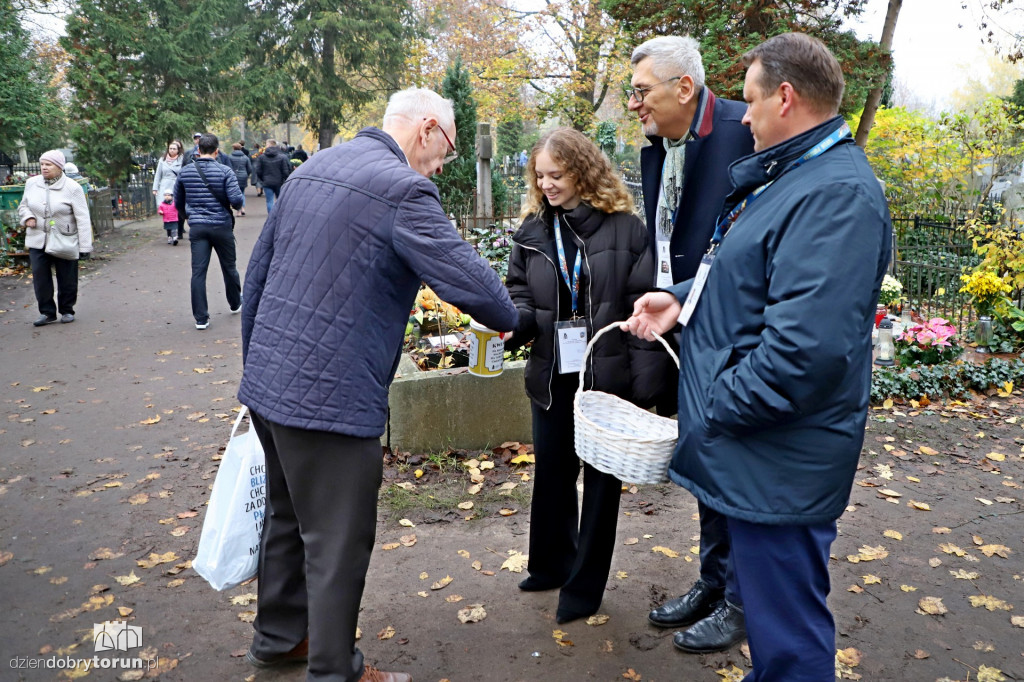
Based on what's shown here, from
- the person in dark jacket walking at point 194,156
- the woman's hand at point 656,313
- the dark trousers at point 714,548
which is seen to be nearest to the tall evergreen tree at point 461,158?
the person in dark jacket walking at point 194,156

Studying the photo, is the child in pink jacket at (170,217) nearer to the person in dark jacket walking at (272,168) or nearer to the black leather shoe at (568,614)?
the person in dark jacket walking at (272,168)

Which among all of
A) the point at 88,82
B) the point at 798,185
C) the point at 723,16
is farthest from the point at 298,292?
the point at 88,82

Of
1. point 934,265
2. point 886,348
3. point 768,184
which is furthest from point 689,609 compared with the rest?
point 934,265

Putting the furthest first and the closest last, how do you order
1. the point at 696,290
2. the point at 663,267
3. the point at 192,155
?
1. the point at 192,155
2. the point at 663,267
3. the point at 696,290

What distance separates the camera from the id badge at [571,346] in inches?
126

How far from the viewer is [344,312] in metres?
2.42

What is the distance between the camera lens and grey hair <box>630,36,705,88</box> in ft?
9.43

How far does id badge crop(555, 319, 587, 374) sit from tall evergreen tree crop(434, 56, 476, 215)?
12555 mm

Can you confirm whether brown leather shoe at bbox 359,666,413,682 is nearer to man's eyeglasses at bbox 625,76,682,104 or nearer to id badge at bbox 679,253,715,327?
id badge at bbox 679,253,715,327

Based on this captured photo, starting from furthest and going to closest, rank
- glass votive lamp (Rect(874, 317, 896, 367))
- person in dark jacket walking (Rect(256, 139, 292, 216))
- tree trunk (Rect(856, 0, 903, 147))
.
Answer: person in dark jacket walking (Rect(256, 139, 292, 216))
tree trunk (Rect(856, 0, 903, 147))
glass votive lamp (Rect(874, 317, 896, 367))

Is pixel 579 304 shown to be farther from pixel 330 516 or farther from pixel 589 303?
pixel 330 516

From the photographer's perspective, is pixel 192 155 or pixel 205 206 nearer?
pixel 205 206

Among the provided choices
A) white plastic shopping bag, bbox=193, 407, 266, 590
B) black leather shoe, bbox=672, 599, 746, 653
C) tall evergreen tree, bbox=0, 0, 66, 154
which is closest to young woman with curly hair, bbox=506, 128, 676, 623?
black leather shoe, bbox=672, 599, 746, 653

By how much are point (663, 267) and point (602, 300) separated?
0.88 feet
